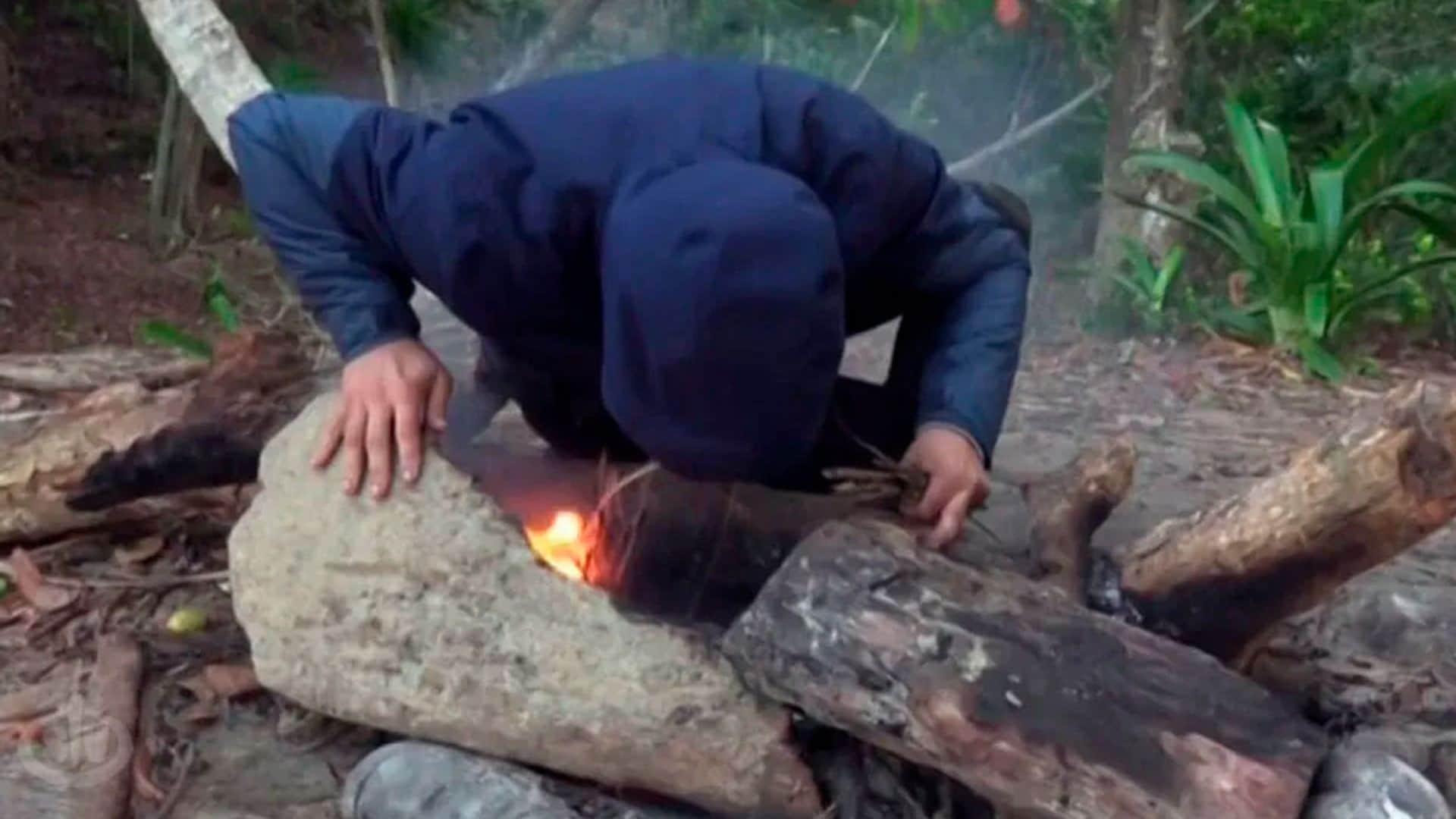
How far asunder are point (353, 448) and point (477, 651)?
28 centimetres

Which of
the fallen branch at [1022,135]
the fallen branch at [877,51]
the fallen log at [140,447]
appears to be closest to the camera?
the fallen log at [140,447]

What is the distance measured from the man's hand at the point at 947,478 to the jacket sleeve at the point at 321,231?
62 centimetres

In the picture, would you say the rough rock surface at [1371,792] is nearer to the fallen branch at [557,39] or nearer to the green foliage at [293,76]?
the fallen branch at [557,39]

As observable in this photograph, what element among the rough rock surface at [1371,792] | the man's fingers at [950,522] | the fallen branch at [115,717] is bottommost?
the fallen branch at [115,717]

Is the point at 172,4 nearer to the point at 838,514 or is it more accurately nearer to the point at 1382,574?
the point at 838,514

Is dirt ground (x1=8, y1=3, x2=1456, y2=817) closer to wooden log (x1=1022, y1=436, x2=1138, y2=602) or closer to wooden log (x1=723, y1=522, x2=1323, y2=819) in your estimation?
wooden log (x1=1022, y1=436, x2=1138, y2=602)

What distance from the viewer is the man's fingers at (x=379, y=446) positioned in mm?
2223

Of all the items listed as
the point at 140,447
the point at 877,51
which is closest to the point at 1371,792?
the point at 140,447

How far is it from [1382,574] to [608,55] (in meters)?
4.11

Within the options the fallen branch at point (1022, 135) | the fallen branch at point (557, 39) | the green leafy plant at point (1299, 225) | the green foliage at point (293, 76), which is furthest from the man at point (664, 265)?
the green foliage at point (293, 76)

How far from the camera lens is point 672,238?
1766 mm

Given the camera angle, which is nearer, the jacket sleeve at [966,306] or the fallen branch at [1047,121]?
the jacket sleeve at [966,306]

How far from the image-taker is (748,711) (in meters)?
2.09

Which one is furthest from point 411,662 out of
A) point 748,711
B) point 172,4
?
point 172,4
